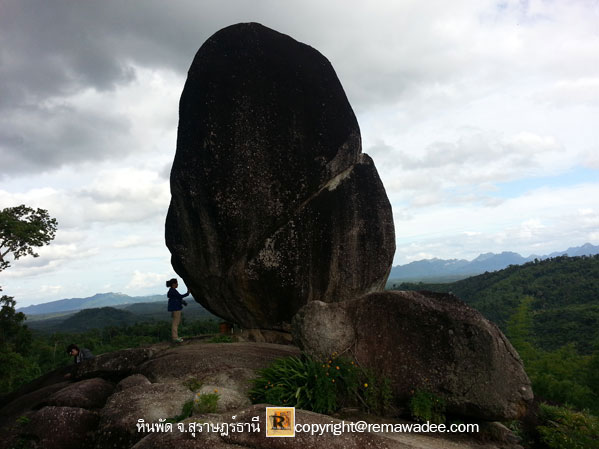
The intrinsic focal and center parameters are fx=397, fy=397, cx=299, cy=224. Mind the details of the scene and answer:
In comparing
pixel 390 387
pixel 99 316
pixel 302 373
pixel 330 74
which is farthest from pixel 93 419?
pixel 99 316

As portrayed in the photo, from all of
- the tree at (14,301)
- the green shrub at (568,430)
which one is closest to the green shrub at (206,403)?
the green shrub at (568,430)

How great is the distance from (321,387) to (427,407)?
7.56 feet

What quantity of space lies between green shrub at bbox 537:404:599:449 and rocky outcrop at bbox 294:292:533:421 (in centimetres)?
159

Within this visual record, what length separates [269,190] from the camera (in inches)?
516

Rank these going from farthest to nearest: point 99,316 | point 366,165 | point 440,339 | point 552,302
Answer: point 99,316
point 552,302
point 366,165
point 440,339

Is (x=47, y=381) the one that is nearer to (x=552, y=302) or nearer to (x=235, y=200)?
(x=235, y=200)

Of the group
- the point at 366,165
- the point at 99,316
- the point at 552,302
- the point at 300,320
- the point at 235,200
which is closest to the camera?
the point at 300,320

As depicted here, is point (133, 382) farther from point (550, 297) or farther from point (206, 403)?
point (550, 297)

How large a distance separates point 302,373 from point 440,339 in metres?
3.23

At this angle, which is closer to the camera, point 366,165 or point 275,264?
point 275,264

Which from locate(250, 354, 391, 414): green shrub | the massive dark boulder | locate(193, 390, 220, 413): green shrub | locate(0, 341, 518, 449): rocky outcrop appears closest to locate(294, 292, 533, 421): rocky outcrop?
locate(250, 354, 391, 414): green shrub

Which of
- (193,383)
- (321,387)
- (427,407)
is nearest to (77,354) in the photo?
(193,383)

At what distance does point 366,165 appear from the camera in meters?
14.3

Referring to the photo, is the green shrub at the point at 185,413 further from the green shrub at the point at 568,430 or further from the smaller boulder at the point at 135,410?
the green shrub at the point at 568,430
